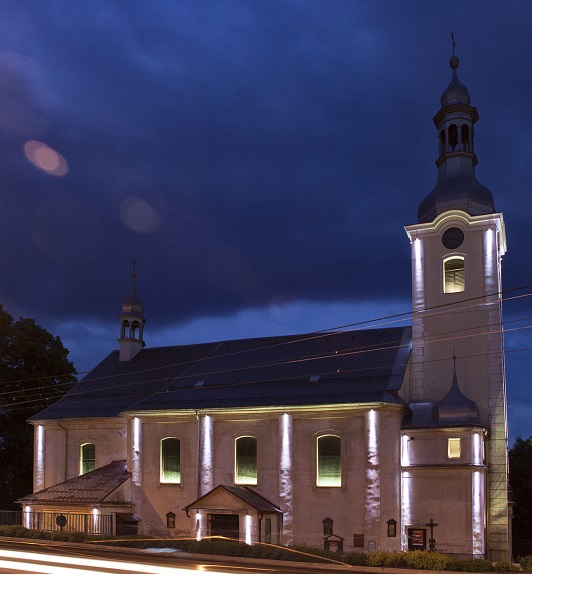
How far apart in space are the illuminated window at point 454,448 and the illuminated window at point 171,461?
12.9 m

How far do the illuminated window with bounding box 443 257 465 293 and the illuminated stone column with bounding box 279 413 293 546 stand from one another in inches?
371

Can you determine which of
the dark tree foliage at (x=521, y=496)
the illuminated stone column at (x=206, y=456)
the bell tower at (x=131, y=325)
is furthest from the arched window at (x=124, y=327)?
the dark tree foliage at (x=521, y=496)

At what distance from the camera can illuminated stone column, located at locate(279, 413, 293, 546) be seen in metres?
30.1

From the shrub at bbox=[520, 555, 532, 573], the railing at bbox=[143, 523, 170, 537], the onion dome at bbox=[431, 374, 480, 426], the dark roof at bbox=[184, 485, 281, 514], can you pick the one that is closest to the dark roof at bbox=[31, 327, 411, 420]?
the onion dome at bbox=[431, 374, 480, 426]

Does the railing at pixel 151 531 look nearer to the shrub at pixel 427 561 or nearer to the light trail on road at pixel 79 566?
the shrub at pixel 427 561

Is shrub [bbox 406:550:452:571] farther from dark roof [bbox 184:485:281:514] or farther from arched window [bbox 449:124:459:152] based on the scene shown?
arched window [bbox 449:124:459:152]

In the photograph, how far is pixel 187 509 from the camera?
3108 cm

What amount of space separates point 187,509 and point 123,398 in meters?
9.05

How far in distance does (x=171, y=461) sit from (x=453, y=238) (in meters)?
17.0

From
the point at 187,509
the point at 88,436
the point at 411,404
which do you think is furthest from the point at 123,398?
the point at 411,404

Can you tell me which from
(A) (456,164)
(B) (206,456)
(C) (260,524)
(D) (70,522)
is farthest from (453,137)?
(D) (70,522)

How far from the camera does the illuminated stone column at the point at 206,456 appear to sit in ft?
106

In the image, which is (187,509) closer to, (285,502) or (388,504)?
(285,502)

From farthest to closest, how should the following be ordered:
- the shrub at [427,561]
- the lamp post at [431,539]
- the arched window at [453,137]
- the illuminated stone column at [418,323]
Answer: the arched window at [453,137] < the illuminated stone column at [418,323] < the lamp post at [431,539] < the shrub at [427,561]
